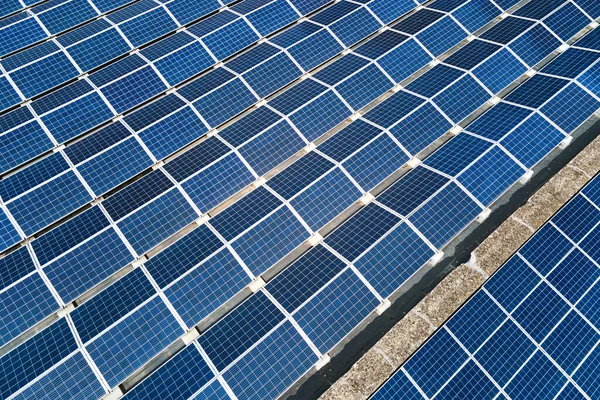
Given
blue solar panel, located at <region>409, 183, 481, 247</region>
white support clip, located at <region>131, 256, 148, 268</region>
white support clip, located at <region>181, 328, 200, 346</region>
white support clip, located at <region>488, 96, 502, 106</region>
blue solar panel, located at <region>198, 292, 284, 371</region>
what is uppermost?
white support clip, located at <region>488, 96, 502, 106</region>

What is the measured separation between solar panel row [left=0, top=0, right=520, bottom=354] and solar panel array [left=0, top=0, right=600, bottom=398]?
0.08 metres

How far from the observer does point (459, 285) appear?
1775 cm

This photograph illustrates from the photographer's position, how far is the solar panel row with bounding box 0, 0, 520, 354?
51.1ft

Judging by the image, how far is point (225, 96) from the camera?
2012cm

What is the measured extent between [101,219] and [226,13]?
50.0 feet

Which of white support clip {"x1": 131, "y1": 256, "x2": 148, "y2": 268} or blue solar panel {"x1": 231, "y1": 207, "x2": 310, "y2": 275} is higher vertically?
blue solar panel {"x1": 231, "y1": 207, "x2": 310, "y2": 275}

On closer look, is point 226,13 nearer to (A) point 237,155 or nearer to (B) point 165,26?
(B) point 165,26

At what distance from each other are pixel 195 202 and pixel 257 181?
3.10 m

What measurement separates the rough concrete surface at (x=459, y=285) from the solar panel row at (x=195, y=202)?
5.88m

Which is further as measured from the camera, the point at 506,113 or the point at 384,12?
the point at 384,12

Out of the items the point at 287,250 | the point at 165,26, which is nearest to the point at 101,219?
the point at 287,250

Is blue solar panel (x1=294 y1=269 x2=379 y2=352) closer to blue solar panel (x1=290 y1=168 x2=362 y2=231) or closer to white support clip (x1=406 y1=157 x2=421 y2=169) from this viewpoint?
blue solar panel (x1=290 y1=168 x2=362 y2=231)

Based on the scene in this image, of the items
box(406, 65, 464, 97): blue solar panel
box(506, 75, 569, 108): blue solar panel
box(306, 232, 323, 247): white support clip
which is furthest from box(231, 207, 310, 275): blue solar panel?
box(506, 75, 569, 108): blue solar panel

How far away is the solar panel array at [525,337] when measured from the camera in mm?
14352
